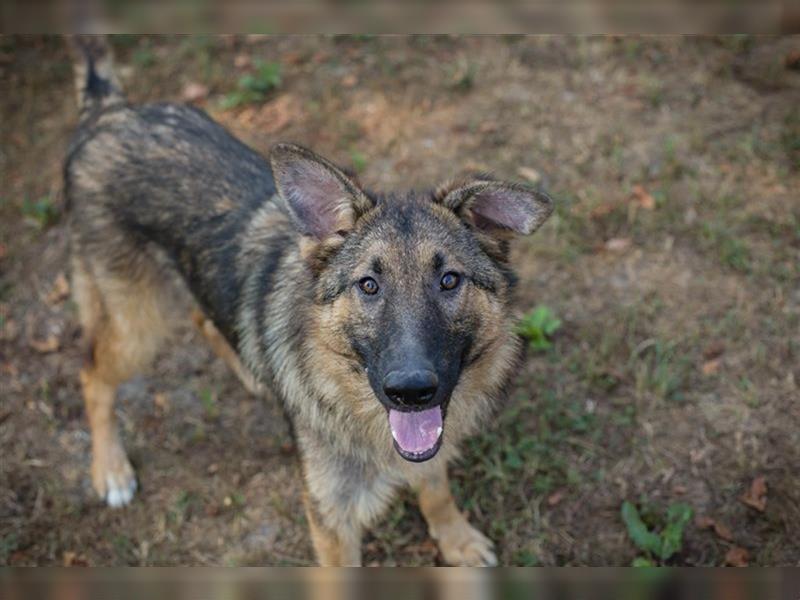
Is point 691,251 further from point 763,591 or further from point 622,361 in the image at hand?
point 763,591

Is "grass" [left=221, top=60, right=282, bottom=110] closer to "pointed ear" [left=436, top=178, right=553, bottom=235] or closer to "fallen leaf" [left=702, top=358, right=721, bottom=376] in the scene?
"pointed ear" [left=436, top=178, right=553, bottom=235]

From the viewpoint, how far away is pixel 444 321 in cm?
355

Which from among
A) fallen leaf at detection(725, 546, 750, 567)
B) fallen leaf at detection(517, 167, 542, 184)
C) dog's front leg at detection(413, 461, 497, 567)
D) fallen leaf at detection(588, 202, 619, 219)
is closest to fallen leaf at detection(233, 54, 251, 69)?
fallen leaf at detection(517, 167, 542, 184)

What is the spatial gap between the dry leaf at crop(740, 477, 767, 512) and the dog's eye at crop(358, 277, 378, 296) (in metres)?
2.70

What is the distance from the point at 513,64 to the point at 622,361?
339cm

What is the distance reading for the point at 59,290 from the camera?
21.3ft

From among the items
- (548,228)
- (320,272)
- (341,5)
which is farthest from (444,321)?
(548,228)

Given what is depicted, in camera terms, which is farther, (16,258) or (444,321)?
(16,258)

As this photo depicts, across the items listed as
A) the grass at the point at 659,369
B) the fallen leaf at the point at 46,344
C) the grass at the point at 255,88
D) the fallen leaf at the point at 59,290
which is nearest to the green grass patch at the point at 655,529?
the grass at the point at 659,369

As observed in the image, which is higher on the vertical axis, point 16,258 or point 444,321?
point 444,321

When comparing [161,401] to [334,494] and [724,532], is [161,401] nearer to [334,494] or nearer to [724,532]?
[334,494]

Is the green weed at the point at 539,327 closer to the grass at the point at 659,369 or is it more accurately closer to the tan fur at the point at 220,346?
the grass at the point at 659,369

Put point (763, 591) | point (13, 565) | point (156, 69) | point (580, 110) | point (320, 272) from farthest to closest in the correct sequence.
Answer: point (156, 69), point (580, 110), point (13, 565), point (320, 272), point (763, 591)

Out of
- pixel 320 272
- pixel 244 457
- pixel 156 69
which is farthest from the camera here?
pixel 156 69
